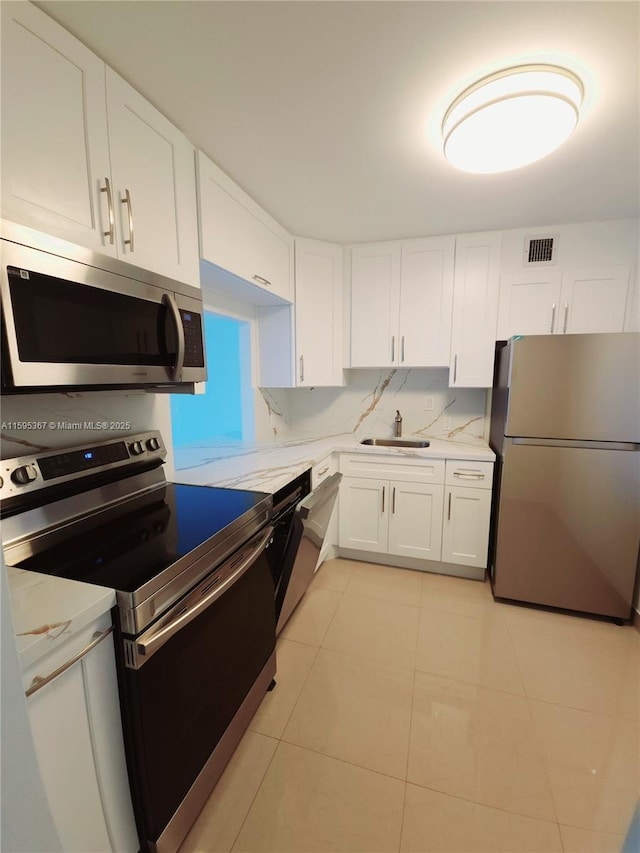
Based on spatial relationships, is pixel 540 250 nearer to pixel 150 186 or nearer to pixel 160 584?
pixel 150 186

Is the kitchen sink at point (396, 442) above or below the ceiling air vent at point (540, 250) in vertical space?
below

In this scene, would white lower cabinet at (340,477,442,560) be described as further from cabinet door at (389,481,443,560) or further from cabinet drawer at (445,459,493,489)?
cabinet drawer at (445,459,493,489)

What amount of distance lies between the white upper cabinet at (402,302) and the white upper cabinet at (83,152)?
1.52 metres

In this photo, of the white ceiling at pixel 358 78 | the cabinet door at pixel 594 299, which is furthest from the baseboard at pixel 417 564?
the white ceiling at pixel 358 78

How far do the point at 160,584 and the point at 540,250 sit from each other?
2.79 metres

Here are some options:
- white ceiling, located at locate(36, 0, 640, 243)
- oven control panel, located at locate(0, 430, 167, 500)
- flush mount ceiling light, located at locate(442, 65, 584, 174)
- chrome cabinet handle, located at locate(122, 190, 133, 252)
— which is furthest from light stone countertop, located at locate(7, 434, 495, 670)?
flush mount ceiling light, located at locate(442, 65, 584, 174)

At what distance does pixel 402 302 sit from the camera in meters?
2.58

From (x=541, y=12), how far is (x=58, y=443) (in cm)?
186

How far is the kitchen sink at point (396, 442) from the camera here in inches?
112

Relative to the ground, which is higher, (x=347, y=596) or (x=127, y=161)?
(x=127, y=161)

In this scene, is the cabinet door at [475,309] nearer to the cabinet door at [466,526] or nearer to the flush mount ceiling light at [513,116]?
the cabinet door at [466,526]

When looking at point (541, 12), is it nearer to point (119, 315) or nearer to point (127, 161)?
point (127, 161)

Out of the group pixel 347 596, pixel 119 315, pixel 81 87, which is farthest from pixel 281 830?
pixel 81 87

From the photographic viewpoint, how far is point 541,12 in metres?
0.94
